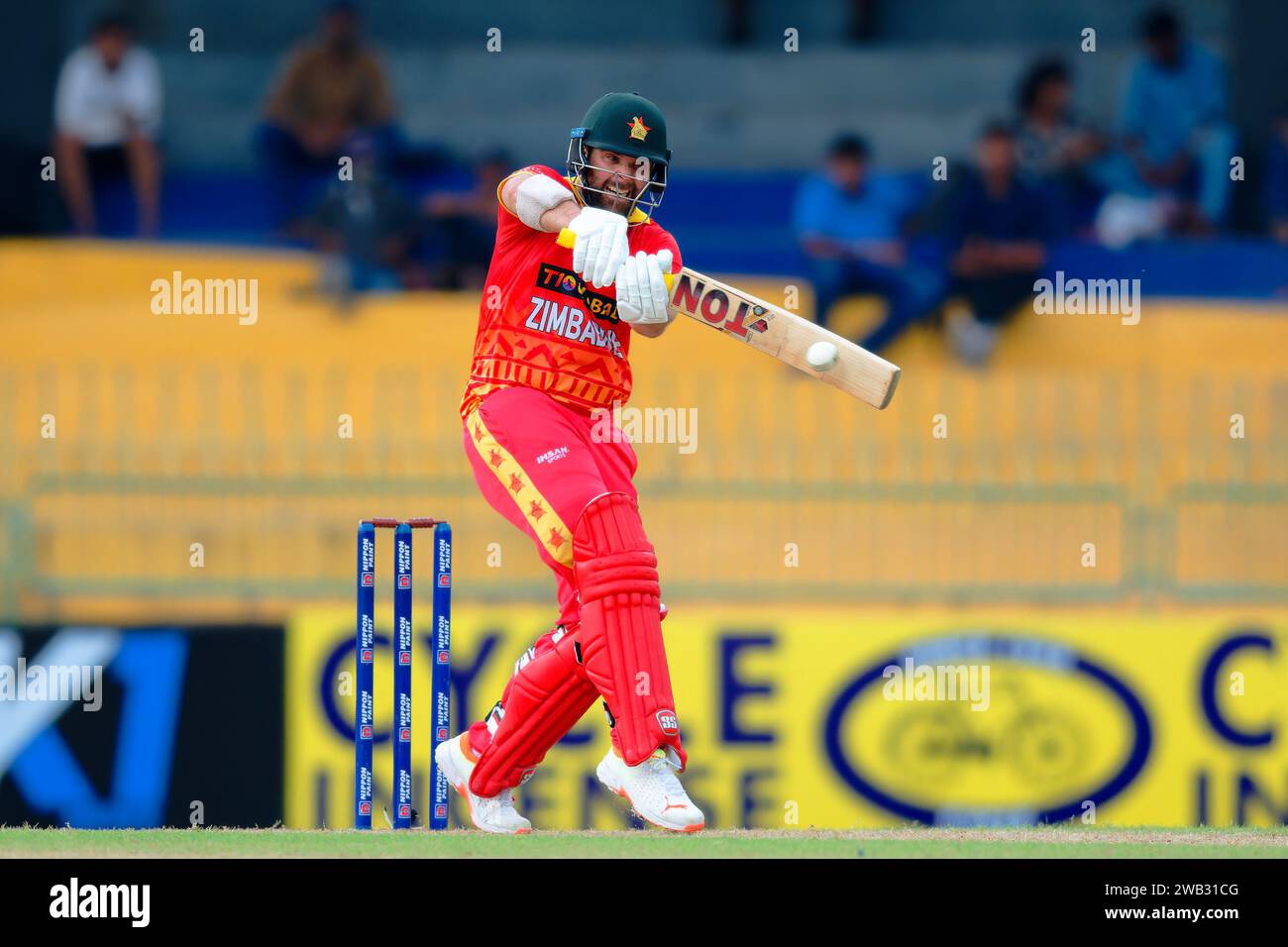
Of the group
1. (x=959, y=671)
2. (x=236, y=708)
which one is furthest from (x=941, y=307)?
(x=236, y=708)

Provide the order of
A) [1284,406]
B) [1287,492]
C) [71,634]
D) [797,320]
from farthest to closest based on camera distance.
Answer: [1284,406], [1287,492], [71,634], [797,320]

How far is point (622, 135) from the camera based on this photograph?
19.4 feet

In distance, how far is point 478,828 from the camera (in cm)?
641

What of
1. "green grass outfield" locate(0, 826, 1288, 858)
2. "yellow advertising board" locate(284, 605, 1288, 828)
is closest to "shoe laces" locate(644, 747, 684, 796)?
"green grass outfield" locate(0, 826, 1288, 858)

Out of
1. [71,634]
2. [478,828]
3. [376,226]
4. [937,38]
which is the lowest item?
[478,828]

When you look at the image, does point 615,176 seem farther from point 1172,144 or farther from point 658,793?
point 1172,144

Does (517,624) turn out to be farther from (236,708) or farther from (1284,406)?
(1284,406)

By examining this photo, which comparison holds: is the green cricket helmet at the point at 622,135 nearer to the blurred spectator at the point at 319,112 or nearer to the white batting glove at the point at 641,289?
the white batting glove at the point at 641,289

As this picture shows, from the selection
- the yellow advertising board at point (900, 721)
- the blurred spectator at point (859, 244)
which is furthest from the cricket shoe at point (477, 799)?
the blurred spectator at point (859, 244)

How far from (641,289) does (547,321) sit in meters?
0.45

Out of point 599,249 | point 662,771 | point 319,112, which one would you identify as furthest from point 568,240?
point 319,112

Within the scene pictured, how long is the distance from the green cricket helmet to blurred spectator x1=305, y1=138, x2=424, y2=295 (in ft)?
24.8

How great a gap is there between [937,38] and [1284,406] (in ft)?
23.8

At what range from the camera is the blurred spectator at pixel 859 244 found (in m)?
12.6
